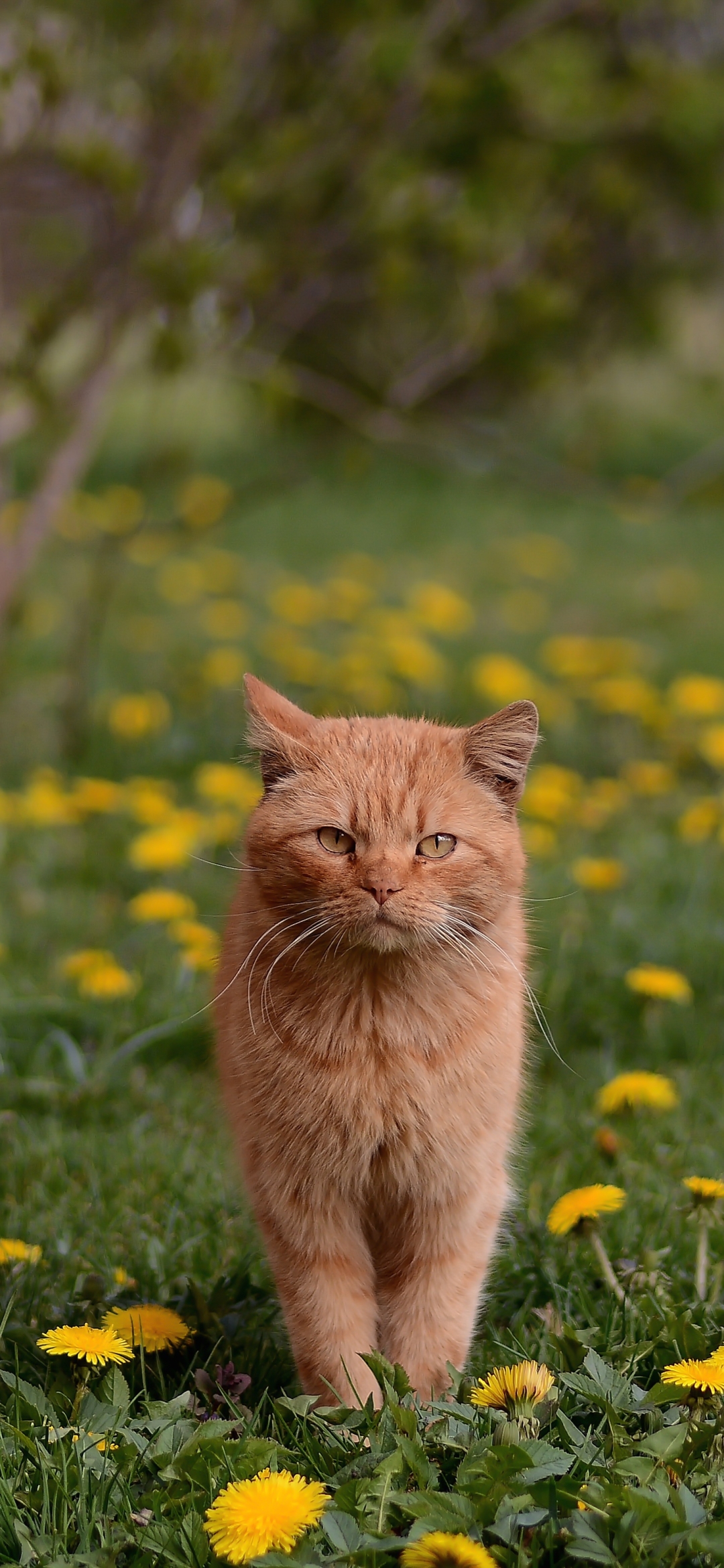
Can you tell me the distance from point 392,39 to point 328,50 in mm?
485

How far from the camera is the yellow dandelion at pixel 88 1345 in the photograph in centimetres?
191

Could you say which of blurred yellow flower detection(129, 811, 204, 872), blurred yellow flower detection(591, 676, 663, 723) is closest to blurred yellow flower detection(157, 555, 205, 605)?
blurred yellow flower detection(591, 676, 663, 723)

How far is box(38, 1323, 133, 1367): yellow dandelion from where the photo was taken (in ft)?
6.27

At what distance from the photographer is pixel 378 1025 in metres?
2.02

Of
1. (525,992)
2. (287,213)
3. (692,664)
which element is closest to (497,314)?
(287,213)

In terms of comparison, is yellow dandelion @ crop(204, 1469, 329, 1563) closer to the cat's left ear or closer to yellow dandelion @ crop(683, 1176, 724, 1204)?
yellow dandelion @ crop(683, 1176, 724, 1204)

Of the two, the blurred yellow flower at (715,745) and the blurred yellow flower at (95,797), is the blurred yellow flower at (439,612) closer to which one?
the blurred yellow flower at (715,745)

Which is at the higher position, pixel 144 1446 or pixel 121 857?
pixel 121 857

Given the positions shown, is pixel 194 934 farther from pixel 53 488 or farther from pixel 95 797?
pixel 53 488

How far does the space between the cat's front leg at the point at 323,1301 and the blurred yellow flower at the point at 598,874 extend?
163cm

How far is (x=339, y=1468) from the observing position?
1860 millimetres

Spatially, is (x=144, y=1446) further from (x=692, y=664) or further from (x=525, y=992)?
(x=692, y=664)

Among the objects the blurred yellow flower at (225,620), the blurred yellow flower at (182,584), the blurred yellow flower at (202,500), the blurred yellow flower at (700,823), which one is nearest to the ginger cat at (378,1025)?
the blurred yellow flower at (700,823)

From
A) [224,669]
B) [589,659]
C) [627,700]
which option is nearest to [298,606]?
[224,669]
